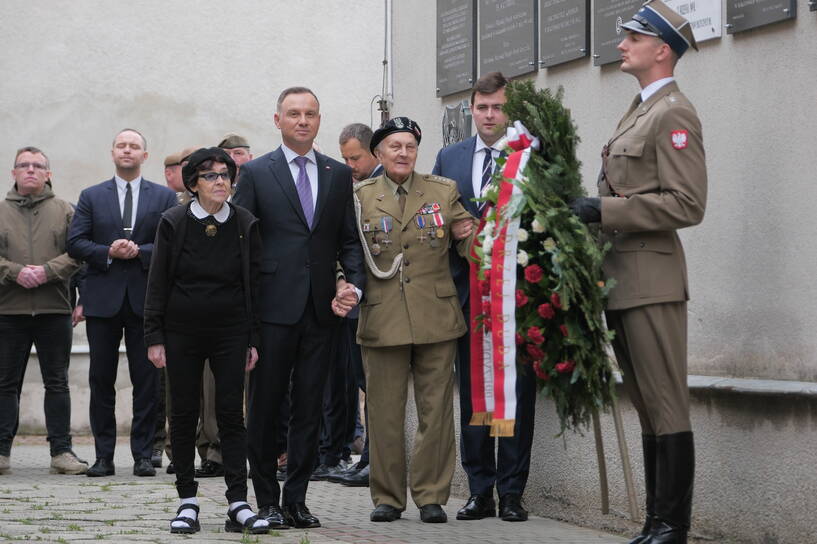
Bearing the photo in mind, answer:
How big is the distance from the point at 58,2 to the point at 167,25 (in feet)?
4.04

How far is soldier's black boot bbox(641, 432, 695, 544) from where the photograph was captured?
562 cm

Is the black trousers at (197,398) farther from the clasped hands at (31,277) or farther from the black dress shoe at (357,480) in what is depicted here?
the clasped hands at (31,277)

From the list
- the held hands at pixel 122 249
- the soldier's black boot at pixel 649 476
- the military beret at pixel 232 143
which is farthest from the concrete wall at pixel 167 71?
the soldier's black boot at pixel 649 476

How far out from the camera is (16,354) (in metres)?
9.88

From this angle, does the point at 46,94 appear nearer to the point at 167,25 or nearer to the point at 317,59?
the point at 167,25

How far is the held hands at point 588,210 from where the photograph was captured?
18.6 feet

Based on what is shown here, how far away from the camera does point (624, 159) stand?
19.0 ft

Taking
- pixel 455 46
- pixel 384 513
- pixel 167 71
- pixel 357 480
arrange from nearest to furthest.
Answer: pixel 384 513 → pixel 357 480 → pixel 455 46 → pixel 167 71

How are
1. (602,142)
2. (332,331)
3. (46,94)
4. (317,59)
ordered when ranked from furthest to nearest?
1. (317,59)
2. (46,94)
3. (602,142)
4. (332,331)

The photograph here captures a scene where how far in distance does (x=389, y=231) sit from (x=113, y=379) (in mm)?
3320

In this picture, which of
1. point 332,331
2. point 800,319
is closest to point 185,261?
point 332,331

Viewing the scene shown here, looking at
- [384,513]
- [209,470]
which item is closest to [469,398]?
[384,513]

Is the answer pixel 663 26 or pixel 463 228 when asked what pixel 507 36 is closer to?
pixel 463 228

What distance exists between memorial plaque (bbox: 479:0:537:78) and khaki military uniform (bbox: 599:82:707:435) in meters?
2.57
